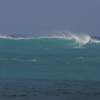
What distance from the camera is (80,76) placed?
2527 centimetres

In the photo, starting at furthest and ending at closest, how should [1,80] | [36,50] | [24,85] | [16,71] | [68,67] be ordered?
[36,50]
[68,67]
[16,71]
[1,80]
[24,85]

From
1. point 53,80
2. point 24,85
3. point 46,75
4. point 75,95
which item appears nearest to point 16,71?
point 46,75

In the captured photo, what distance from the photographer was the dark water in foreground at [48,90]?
18812mm

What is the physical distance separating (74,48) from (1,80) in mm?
30211

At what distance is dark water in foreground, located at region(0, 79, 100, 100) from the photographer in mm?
18812

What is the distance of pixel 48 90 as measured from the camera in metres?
20.3

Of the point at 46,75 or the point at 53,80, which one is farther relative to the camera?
the point at 46,75

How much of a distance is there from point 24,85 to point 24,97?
2976 millimetres

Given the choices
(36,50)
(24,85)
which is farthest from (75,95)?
(36,50)

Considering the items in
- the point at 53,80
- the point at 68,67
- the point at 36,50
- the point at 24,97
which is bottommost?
the point at 24,97

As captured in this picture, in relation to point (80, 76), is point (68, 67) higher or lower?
higher

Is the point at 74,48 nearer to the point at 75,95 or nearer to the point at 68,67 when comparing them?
the point at 68,67

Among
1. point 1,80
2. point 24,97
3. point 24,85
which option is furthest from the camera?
point 1,80

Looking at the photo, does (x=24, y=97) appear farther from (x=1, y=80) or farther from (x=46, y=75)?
(x=46, y=75)
